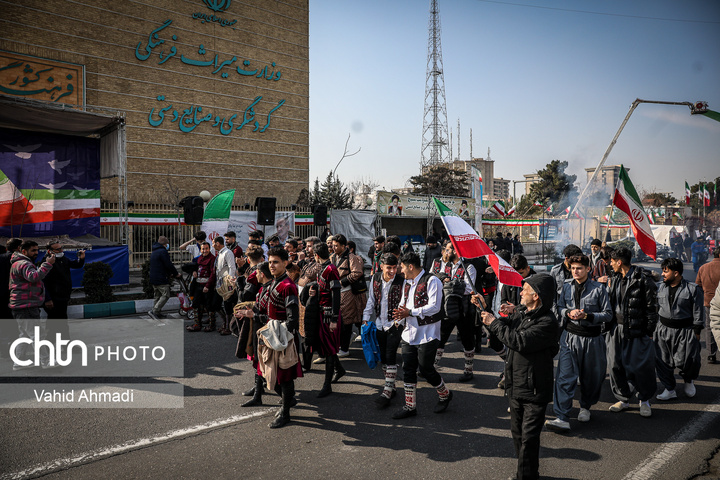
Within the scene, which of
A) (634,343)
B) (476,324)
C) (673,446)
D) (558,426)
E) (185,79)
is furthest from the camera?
(185,79)

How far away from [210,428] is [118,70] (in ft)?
93.2

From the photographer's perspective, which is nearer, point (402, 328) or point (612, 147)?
point (402, 328)

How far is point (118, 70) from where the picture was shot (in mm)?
27375

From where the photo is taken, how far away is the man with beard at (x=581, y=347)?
471 cm

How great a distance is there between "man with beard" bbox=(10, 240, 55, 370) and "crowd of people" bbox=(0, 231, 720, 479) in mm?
15

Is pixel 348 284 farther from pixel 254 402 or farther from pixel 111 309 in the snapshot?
pixel 111 309

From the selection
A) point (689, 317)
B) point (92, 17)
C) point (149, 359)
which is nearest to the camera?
point (689, 317)

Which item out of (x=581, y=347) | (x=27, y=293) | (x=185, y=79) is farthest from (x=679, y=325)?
(x=185, y=79)

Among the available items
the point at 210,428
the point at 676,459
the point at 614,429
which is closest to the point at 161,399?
→ the point at 210,428

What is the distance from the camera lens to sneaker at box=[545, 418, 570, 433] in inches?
183

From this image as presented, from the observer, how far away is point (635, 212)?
7.99 metres

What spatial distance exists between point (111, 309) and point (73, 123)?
6.00 metres

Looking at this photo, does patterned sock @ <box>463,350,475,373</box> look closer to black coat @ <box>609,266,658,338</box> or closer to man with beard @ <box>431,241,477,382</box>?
man with beard @ <box>431,241,477,382</box>

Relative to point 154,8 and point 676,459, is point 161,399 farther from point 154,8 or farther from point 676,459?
point 154,8
